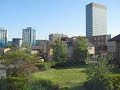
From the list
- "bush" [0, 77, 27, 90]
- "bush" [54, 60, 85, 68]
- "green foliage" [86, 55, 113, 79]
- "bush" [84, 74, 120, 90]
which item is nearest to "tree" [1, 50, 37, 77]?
"bush" [0, 77, 27, 90]

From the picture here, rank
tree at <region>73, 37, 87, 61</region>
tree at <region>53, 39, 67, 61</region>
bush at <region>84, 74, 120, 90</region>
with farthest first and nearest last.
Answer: tree at <region>53, 39, 67, 61</region> < tree at <region>73, 37, 87, 61</region> < bush at <region>84, 74, 120, 90</region>

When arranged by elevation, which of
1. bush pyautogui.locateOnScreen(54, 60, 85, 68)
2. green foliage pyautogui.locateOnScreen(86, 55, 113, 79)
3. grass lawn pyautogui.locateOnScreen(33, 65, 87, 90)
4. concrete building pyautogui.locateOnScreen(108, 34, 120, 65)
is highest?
concrete building pyautogui.locateOnScreen(108, 34, 120, 65)

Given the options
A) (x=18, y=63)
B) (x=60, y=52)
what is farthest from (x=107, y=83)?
(x=60, y=52)

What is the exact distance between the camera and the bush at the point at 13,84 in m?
21.3

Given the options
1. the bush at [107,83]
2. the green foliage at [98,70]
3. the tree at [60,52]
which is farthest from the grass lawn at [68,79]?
the tree at [60,52]

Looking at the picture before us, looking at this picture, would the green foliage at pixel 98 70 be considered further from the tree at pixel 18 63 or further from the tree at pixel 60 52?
the tree at pixel 60 52

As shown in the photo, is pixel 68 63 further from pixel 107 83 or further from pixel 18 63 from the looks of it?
pixel 107 83

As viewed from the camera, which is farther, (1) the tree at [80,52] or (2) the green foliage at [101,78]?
(1) the tree at [80,52]

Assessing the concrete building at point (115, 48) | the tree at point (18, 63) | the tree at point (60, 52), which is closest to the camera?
the tree at point (18, 63)

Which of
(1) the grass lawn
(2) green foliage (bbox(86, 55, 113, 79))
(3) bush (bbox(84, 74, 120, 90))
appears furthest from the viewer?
(1) the grass lawn

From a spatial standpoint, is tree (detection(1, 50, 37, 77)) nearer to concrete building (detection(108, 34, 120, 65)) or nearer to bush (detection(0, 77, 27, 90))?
bush (detection(0, 77, 27, 90))

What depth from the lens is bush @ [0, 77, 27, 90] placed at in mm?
21312

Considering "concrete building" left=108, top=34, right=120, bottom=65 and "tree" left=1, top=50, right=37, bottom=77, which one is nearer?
"tree" left=1, top=50, right=37, bottom=77

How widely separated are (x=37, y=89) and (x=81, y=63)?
129 feet
